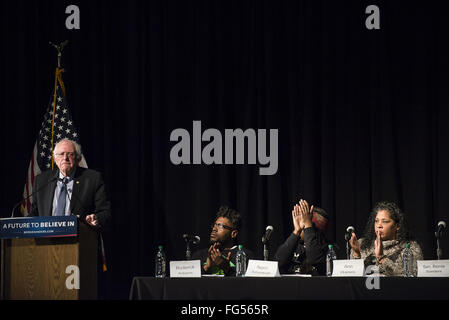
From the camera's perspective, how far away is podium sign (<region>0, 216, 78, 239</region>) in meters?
3.89

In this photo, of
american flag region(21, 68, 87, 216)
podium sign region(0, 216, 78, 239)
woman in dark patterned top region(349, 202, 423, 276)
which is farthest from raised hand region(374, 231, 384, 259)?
american flag region(21, 68, 87, 216)

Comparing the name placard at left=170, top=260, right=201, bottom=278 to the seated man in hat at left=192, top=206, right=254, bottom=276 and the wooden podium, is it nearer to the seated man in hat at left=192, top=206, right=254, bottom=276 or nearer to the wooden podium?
the seated man in hat at left=192, top=206, right=254, bottom=276

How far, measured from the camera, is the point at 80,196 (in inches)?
197

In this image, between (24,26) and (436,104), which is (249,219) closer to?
(436,104)

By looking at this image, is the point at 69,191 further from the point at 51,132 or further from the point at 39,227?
the point at 51,132

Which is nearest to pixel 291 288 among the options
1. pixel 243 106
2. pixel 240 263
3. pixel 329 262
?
pixel 329 262

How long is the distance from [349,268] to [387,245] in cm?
80

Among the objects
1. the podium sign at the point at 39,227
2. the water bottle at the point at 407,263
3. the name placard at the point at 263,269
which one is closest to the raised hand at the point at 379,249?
the water bottle at the point at 407,263

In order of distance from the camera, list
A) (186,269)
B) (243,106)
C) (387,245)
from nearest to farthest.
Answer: (186,269)
(387,245)
(243,106)

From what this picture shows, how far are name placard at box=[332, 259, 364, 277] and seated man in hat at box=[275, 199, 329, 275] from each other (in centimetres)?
58

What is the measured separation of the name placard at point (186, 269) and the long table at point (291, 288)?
0.65 feet

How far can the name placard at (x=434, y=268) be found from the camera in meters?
4.20

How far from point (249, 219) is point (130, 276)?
4.03ft
